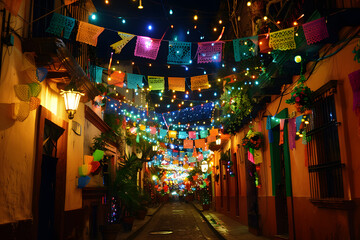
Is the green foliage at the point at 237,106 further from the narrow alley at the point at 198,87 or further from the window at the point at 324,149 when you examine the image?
the window at the point at 324,149

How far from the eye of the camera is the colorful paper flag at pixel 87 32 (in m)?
9.22

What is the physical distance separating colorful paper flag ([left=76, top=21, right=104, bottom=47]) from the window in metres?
5.87

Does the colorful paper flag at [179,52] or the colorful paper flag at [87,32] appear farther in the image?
the colorful paper flag at [179,52]

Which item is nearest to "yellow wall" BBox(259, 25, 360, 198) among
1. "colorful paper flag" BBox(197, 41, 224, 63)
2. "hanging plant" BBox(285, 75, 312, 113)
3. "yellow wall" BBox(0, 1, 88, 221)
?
"hanging plant" BBox(285, 75, 312, 113)

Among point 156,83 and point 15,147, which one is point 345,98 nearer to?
point 15,147

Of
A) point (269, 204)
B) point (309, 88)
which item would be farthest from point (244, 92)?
point (309, 88)

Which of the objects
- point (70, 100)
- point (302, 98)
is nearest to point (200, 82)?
point (302, 98)

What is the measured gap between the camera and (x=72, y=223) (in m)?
9.94

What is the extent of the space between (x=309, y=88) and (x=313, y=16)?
1645 mm

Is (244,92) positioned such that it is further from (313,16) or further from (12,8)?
(12,8)

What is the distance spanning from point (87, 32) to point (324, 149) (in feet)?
22.0

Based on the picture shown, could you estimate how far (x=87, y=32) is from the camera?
30.5 feet

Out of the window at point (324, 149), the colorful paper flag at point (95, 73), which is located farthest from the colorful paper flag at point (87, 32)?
the window at point (324, 149)

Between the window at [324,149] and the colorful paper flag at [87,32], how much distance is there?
5871 millimetres
